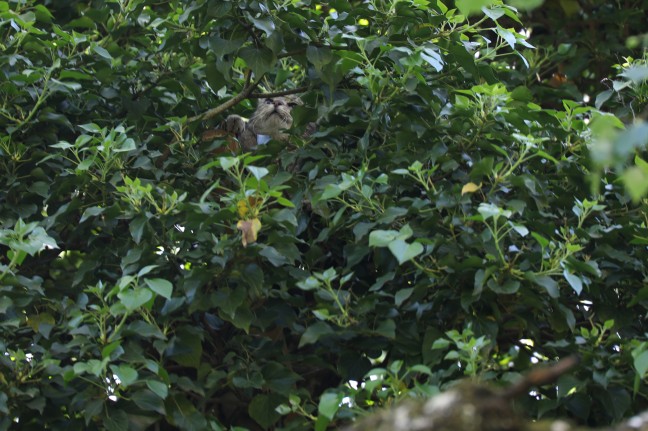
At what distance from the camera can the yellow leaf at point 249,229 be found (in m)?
3.45

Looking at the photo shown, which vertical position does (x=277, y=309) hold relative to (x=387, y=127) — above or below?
below

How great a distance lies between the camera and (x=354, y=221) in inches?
153

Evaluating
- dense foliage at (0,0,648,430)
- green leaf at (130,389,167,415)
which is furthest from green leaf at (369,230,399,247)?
green leaf at (130,389,167,415)

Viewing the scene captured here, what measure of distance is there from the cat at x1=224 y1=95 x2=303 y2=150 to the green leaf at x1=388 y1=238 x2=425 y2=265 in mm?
2054

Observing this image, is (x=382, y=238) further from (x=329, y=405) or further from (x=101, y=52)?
(x=101, y=52)

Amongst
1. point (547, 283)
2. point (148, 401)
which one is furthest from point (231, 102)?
point (547, 283)

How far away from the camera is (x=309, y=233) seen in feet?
13.9

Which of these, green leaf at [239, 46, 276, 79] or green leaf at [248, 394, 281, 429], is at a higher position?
green leaf at [239, 46, 276, 79]

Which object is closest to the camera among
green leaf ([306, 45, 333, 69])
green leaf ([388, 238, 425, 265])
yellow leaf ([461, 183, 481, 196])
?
green leaf ([388, 238, 425, 265])

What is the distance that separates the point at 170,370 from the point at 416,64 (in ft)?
4.63

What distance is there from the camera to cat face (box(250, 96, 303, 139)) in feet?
18.4

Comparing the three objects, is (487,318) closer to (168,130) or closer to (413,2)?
(413,2)

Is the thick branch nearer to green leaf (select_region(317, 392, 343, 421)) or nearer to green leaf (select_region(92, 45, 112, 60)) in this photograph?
green leaf (select_region(92, 45, 112, 60))

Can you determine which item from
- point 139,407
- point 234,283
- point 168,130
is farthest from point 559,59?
point 139,407
